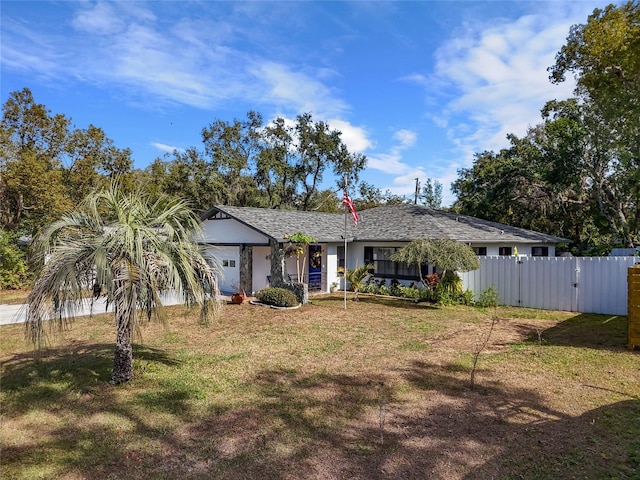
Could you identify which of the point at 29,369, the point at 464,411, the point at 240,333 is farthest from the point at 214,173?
the point at 464,411

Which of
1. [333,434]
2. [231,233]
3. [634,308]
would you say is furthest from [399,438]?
[231,233]

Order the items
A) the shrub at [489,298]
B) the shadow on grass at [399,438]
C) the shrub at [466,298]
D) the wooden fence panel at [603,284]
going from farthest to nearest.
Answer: the shrub at [466,298] < the shrub at [489,298] < the wooden fence panel at [603,284] < the shadow on grass at [399,438]

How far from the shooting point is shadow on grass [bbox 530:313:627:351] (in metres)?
8.56

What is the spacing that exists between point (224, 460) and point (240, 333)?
20.3ft

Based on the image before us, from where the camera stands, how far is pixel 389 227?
763 inches

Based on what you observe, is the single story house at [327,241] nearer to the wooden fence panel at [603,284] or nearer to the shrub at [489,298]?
the shrub at [489,298]

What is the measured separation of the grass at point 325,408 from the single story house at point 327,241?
797cm

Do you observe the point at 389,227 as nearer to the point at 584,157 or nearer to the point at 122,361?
the point at 584,157

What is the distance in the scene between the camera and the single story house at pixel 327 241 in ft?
56.8

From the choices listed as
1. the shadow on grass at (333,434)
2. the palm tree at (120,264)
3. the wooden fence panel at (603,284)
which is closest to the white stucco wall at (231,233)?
the palm tree at (120,264)

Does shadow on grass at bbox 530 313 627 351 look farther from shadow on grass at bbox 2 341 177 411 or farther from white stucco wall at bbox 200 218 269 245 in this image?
white stucco wall at bbox 200 218 269 245

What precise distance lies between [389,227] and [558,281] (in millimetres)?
8121

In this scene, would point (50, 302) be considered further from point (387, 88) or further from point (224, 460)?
point (387, 88)

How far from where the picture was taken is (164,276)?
593 centimetres
